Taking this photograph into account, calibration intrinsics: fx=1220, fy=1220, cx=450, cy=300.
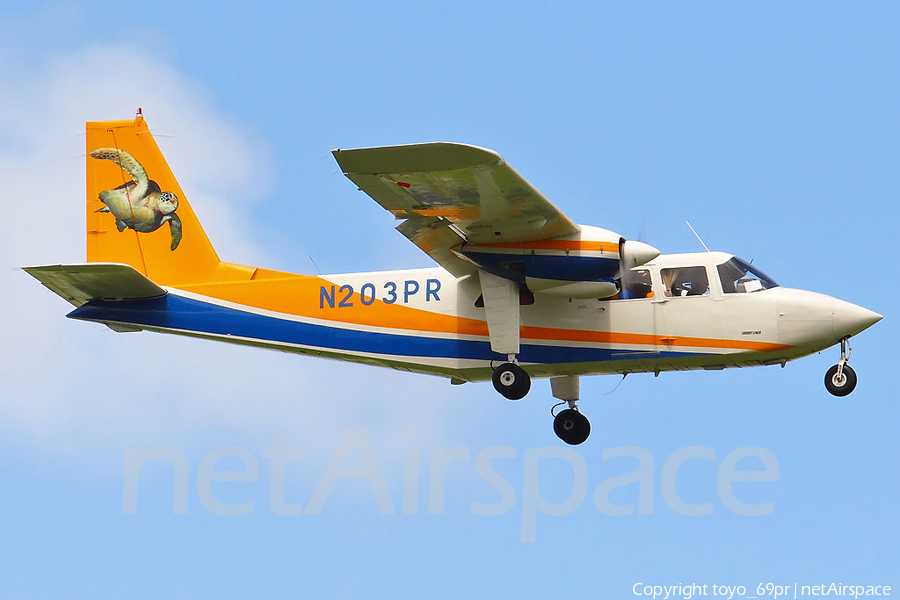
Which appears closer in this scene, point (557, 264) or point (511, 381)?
point (557, 264)

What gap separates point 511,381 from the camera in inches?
786

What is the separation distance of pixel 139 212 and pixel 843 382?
1274cm

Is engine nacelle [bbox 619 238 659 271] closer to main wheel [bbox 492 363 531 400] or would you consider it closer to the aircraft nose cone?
main wheel [bbox 492 363 531 400]

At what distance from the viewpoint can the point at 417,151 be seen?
55.0 ft

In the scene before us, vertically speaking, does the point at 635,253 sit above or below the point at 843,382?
above

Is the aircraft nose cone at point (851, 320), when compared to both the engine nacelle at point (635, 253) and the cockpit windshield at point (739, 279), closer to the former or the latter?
the cockpit windshield at point (739, 279)

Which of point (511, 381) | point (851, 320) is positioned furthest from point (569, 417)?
point (851, 320)

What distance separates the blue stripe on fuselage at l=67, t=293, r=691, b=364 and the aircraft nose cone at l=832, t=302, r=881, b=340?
414 cm

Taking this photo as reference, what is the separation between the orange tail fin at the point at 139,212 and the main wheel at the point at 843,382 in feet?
35.4

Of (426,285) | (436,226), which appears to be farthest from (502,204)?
(426,285)

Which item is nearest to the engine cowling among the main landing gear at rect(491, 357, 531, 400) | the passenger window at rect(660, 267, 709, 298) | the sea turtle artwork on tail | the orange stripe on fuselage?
the orange stripe on fuselage

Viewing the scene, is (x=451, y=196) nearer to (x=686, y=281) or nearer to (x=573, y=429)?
(x=686, y=281)

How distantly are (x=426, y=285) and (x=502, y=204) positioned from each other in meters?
2.99

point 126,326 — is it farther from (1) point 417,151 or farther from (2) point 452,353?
(1) point 417,151
